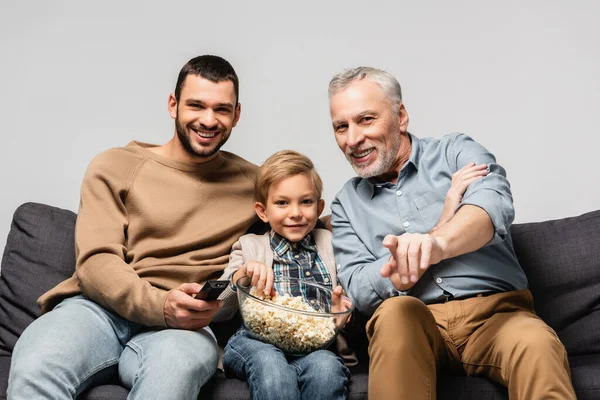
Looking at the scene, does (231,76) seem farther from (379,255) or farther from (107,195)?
(379,255)

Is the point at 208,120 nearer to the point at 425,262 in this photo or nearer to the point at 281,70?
the point at 281,70

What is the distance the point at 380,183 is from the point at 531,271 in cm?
57

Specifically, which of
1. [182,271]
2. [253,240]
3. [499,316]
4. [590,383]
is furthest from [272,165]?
[590,383]

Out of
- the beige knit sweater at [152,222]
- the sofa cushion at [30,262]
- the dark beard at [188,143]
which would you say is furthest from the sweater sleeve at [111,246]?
the sofa cushion at [30,262]

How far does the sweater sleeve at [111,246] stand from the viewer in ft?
6.96

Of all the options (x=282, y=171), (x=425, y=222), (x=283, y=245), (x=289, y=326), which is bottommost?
(x=289, y=326)

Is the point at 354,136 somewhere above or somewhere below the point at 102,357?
above

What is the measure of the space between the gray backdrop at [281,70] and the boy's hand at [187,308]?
116 centimetres

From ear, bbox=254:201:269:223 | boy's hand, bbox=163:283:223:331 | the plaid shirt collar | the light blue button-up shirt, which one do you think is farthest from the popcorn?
ear, bbox=254:201:269:223

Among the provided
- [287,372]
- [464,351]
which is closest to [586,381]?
[464,351]

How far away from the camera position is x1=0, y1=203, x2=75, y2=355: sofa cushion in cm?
246

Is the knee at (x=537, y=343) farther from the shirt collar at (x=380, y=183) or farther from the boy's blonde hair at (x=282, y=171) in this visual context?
the boy's blonde hair at (x=282, y=171)

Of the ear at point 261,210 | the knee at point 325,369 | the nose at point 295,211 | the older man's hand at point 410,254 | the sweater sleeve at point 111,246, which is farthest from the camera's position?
the ear at point 261,210

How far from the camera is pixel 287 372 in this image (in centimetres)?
200
